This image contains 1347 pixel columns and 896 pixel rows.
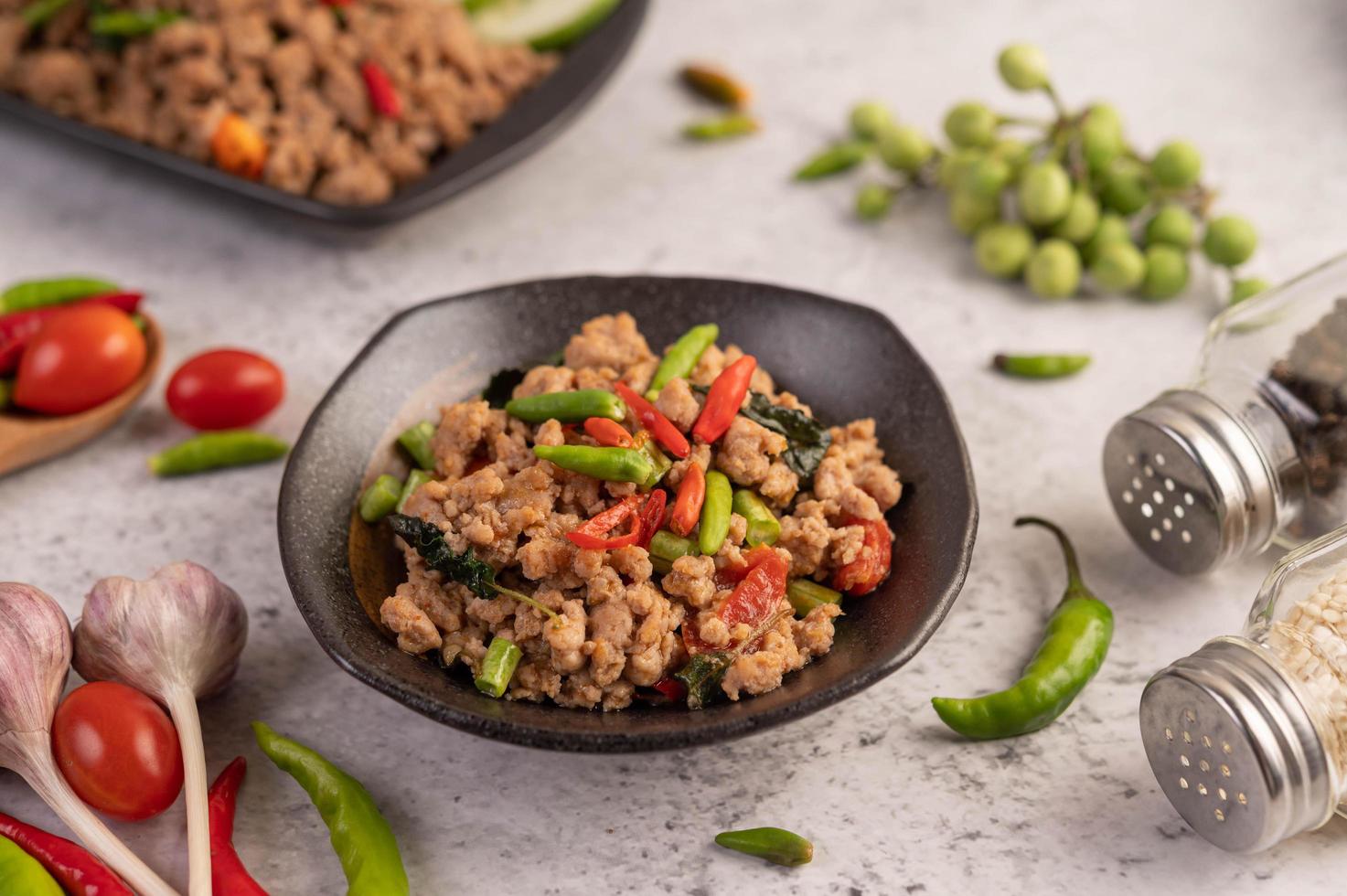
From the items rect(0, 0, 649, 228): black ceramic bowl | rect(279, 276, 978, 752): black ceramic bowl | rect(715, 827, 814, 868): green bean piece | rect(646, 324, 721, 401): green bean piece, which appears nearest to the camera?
rect(279, 276, 978, 752): black ceramic bowl

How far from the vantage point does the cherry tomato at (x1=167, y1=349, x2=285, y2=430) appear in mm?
3850

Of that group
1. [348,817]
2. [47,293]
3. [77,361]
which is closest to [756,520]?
[348,817]

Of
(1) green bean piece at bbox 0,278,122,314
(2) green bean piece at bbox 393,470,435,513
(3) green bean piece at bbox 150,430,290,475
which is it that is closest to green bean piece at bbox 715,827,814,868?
(2) green bean piece at bbox 393,470,435,513

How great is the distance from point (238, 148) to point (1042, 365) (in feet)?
9.01

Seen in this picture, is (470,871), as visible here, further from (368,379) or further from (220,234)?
(220,234)

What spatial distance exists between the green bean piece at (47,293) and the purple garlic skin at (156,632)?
1585 mm

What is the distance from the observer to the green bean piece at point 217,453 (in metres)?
3.77

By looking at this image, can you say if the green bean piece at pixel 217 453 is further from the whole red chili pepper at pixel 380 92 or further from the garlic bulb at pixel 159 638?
the whole red chili pepper at pixel 380 92

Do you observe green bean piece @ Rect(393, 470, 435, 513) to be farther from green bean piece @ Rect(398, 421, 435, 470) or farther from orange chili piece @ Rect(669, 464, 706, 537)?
orange chili piece @ Rect(669, 464, 706, 537)

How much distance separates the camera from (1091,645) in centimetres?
309

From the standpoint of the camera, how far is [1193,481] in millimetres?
3176

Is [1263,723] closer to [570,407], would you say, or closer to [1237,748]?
[1237,748]

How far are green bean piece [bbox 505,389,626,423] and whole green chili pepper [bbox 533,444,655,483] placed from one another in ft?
0.52

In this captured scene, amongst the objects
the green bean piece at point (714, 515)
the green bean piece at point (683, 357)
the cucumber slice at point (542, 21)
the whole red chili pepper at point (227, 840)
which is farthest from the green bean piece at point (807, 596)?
the cucumber slice at point (542, 21)
